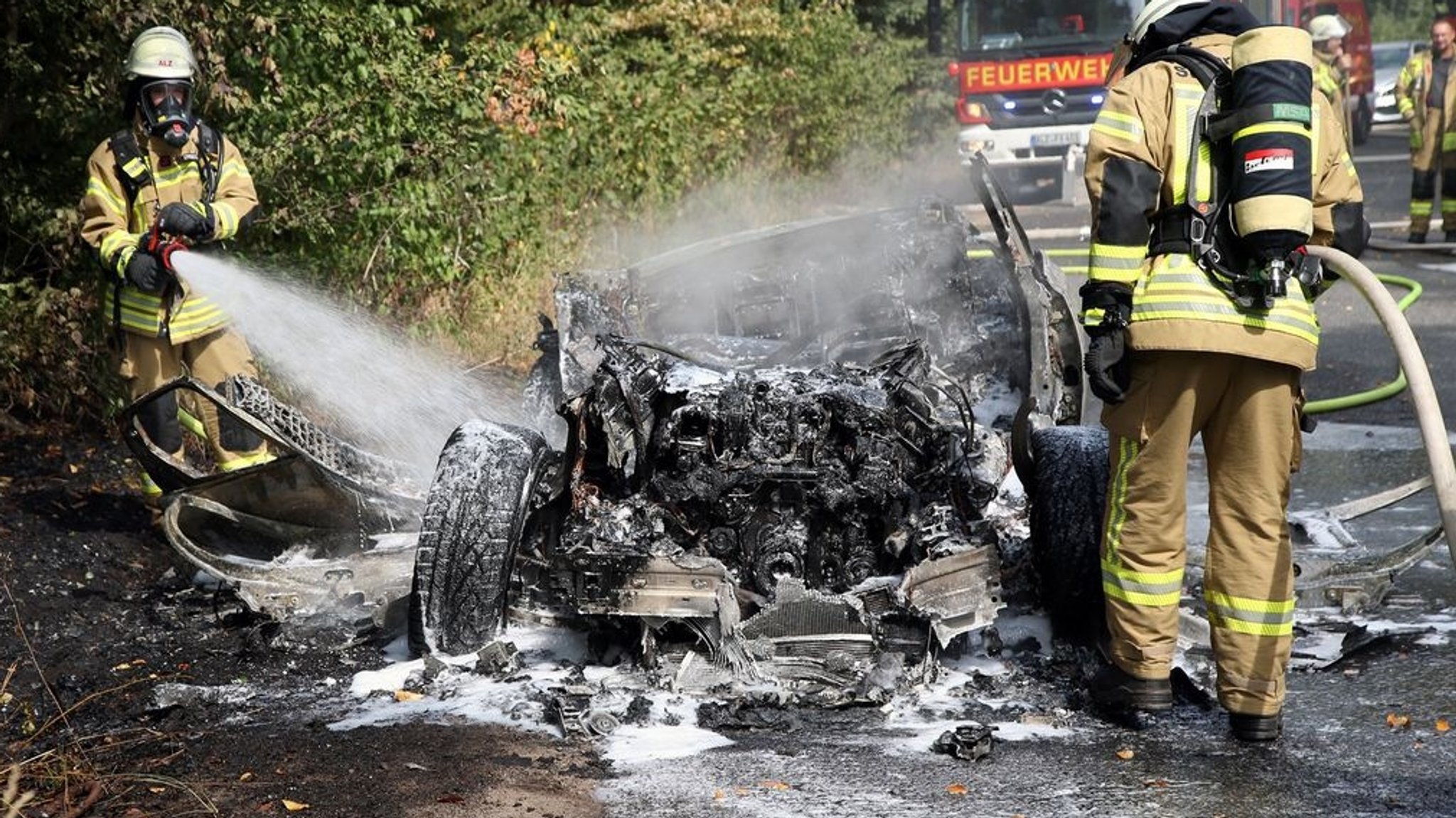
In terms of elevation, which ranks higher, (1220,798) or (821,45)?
(821,45)

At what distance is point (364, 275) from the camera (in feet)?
29.9

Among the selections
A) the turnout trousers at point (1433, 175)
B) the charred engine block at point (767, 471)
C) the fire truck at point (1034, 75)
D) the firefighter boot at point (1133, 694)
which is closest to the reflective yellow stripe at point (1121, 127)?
the charred engine block at point (767, 471)

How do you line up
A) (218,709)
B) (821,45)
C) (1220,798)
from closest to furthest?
(1220,798) < (218,709) < (821,45)

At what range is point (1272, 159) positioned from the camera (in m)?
4.55

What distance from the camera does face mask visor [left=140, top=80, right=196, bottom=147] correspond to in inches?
267

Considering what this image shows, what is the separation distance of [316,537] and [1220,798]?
3.63 m

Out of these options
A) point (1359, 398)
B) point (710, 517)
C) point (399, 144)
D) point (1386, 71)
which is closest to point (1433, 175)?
point (1359, 398)

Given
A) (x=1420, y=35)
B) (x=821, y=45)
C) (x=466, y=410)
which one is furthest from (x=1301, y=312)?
(x=1420, y=35)

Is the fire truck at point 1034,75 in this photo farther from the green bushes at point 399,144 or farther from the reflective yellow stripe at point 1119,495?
the reflective yellow stripe at point 1119,495

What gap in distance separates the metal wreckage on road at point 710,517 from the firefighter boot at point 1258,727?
0.80 meters

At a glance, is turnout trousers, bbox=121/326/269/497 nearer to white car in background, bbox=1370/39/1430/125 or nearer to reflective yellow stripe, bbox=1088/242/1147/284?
reflective yellow stripe, bbox=1088/242/1147/284

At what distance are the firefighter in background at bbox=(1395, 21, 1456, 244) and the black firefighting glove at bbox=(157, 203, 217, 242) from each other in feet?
40.2

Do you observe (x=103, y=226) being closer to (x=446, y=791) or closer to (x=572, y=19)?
(x=446, y=791)

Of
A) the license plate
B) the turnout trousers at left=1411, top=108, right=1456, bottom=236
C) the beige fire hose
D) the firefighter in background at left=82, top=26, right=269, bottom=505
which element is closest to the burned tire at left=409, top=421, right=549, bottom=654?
the firefighter in background at left=82, top=26, right=269, bottom=505
